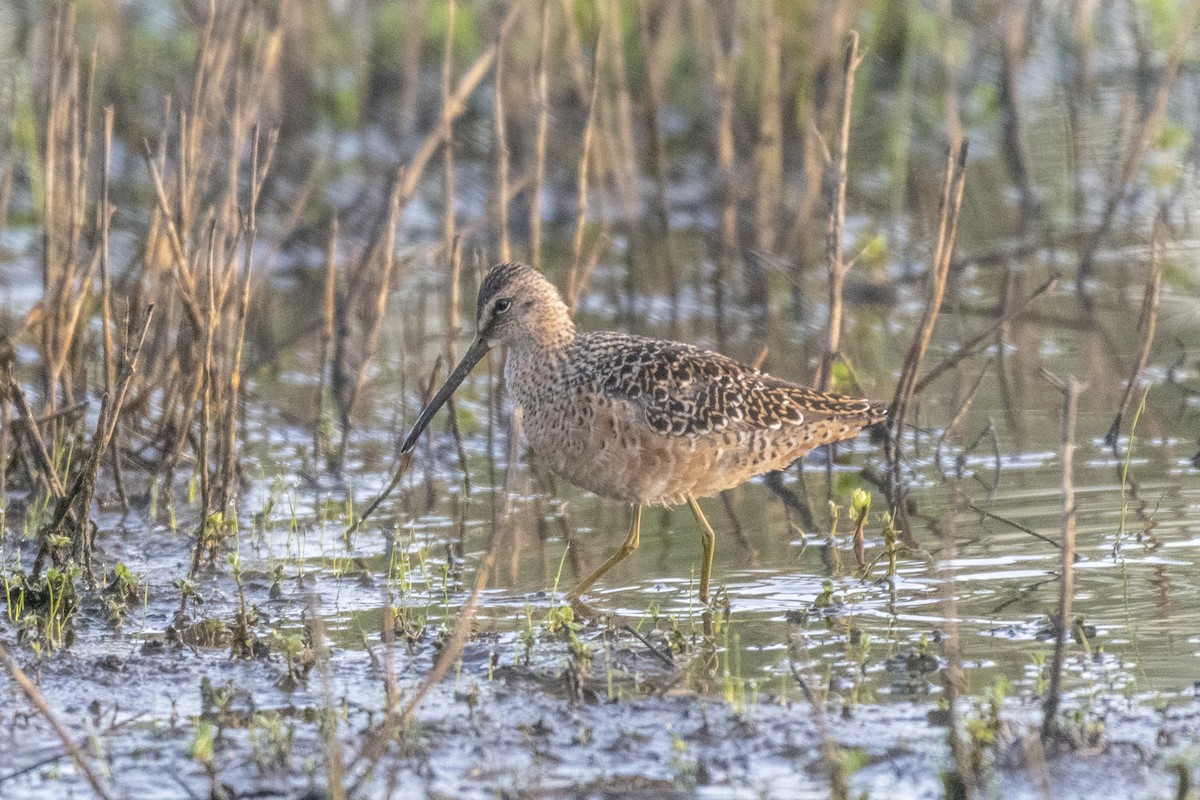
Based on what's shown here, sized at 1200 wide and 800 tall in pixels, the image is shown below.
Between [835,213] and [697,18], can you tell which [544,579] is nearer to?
[835,213]

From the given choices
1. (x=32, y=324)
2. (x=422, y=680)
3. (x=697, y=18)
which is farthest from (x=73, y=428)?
(x=697, y=18)

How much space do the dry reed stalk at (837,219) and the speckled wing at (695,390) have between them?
57 centimetres

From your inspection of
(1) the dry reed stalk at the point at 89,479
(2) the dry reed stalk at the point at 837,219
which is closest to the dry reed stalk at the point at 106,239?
(1) the dry reed stalk at the point at 89,479

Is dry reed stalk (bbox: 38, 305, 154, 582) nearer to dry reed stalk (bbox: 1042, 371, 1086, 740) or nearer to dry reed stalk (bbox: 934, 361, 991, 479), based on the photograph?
dry reed stalk (bbox: 1042, 371, 1086, 740)

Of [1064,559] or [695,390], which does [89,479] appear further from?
[1064,559]

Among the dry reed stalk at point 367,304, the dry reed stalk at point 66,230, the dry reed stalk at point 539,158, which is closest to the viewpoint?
the dry reed stalk at point 66,230

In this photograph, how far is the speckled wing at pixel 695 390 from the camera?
4.88m

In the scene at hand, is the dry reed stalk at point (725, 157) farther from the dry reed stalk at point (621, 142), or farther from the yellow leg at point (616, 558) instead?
the yellow leg at point (616, 558)

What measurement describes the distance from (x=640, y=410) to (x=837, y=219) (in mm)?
1204

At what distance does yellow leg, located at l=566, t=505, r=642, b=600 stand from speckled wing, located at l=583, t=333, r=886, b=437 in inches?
16.3

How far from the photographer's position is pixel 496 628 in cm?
454

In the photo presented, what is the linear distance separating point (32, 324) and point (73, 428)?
36 centimetres

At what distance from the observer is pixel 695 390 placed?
4.94 metres

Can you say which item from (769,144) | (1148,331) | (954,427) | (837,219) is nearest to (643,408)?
(837,219)
